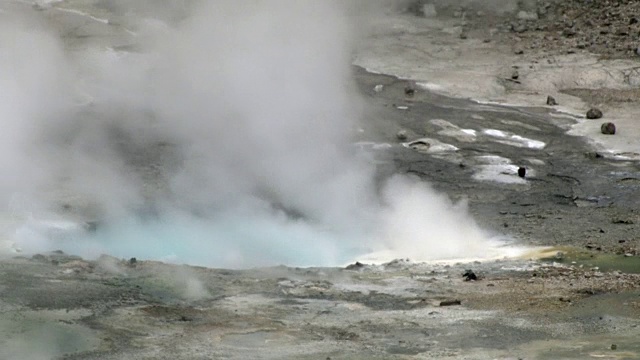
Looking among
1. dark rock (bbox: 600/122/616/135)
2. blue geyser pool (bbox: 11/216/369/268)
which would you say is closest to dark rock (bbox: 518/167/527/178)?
dark rock (bbox: 600/122/616/135)

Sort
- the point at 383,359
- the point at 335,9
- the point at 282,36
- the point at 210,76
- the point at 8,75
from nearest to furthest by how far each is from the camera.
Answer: the point at 383,359
the point at 8,75
the point at 210,76
the point at 282,36
the point at 335,9

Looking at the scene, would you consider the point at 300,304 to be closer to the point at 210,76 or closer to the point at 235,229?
the point at 235,229

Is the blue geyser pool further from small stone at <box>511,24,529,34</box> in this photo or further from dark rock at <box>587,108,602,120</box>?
small stone at <box>511,24,529,34</box>

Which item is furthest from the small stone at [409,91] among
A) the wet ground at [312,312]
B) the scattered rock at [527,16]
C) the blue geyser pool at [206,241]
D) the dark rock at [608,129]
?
the wet ground at [312,312]

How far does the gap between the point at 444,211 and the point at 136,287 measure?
289 centimetres

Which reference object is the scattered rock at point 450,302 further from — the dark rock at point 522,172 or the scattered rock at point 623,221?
the dark rock at point 522,172

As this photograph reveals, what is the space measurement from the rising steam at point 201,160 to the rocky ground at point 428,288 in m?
0.49

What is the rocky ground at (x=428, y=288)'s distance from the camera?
540 cm

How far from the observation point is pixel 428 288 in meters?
6.51

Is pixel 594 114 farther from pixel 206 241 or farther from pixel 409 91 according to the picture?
pixel 206 241

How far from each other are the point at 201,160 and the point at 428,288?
2.89 m

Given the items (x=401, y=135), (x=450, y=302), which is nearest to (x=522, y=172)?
(x=401, y=135)

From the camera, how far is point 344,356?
5.23 meters

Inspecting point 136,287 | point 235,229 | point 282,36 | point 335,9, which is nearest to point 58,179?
point 235,229
